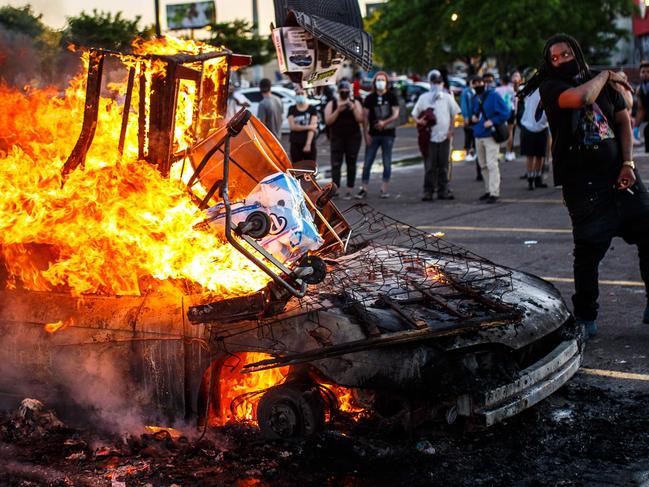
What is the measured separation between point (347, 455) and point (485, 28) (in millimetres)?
33594

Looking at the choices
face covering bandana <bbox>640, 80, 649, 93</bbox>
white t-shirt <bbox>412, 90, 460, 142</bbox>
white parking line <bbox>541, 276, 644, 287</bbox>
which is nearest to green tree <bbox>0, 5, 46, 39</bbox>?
white parking line <bbox>541, 276, 644, 287</bbox>

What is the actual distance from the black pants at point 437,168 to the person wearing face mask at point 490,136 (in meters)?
0.54

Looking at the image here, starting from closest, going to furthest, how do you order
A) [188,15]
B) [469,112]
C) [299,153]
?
[299,153] < [469,112] < [188,15]

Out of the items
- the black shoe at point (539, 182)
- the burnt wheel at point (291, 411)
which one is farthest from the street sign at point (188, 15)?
the burnt wheel at point (291, 411)

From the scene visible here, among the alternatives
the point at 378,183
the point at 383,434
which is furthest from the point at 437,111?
the point at 383,434

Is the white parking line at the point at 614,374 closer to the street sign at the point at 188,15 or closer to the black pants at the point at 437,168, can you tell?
the black pants at the point at 437,168

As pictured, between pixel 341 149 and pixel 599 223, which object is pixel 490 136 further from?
pixel 599 223

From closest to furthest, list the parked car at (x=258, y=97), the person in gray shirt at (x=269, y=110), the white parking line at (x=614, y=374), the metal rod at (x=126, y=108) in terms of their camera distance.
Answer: the metal rod at (x=126, y=108) → the white parking line at (x=614, y=374) → the person in gray shirt at (x=269, y=110) → the parked car at (x=258, y=97)

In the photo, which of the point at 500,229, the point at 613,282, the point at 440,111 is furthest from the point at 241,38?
the point at 613,282

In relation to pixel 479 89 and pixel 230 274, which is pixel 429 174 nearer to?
pixel 479 89

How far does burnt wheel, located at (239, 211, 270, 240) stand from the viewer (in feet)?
14.2

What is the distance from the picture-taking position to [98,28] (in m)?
6.56

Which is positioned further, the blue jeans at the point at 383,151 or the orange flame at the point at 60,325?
the blue jeans at the point at 383,151

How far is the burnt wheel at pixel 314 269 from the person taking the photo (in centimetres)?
442
